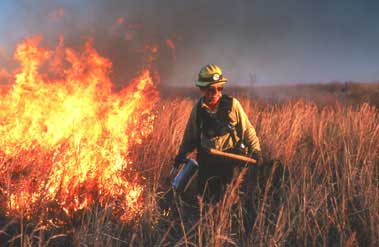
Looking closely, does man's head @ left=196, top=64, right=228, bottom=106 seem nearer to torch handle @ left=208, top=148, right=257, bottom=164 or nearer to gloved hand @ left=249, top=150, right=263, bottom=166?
torch handle @ left=208, top=148, right=257, bottom=164

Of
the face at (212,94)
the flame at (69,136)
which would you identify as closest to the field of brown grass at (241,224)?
the flame at (69,136)

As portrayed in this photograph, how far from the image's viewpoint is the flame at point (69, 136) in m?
3.38

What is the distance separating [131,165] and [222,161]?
3.65ft

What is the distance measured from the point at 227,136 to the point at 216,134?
0.18 m

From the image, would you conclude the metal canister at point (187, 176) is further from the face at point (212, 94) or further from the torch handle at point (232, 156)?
the face at point (212, 94)

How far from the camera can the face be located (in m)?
3.93

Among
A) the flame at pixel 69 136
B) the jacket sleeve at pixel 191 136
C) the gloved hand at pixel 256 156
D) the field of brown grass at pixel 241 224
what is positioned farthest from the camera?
the jacket sleeve at pixel 191 136

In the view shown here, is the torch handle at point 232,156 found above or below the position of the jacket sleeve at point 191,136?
below

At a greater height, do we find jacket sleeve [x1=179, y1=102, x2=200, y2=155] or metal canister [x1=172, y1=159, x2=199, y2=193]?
jacket sleeve [x1=179, y1=102, x2=200, y2=155]

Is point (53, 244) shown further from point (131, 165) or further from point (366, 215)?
point (366, 215)

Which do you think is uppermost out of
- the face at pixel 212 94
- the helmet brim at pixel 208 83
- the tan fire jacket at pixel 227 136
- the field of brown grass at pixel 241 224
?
the helmet brim at pixel 208 83

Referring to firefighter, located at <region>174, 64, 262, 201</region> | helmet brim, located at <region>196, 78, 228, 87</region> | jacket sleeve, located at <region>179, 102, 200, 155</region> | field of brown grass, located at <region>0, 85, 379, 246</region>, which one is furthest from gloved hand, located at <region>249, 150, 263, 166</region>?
helmet brim, located at <region>196, 78, 228, 87</region>

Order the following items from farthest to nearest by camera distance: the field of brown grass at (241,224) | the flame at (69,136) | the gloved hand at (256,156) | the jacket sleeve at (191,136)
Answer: the jacket sleeve at (191,136) < the gloved hand at (256,156) < the flame at (69,136) < the field of brown grass at (241,224)

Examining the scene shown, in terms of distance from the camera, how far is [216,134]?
407 cm
